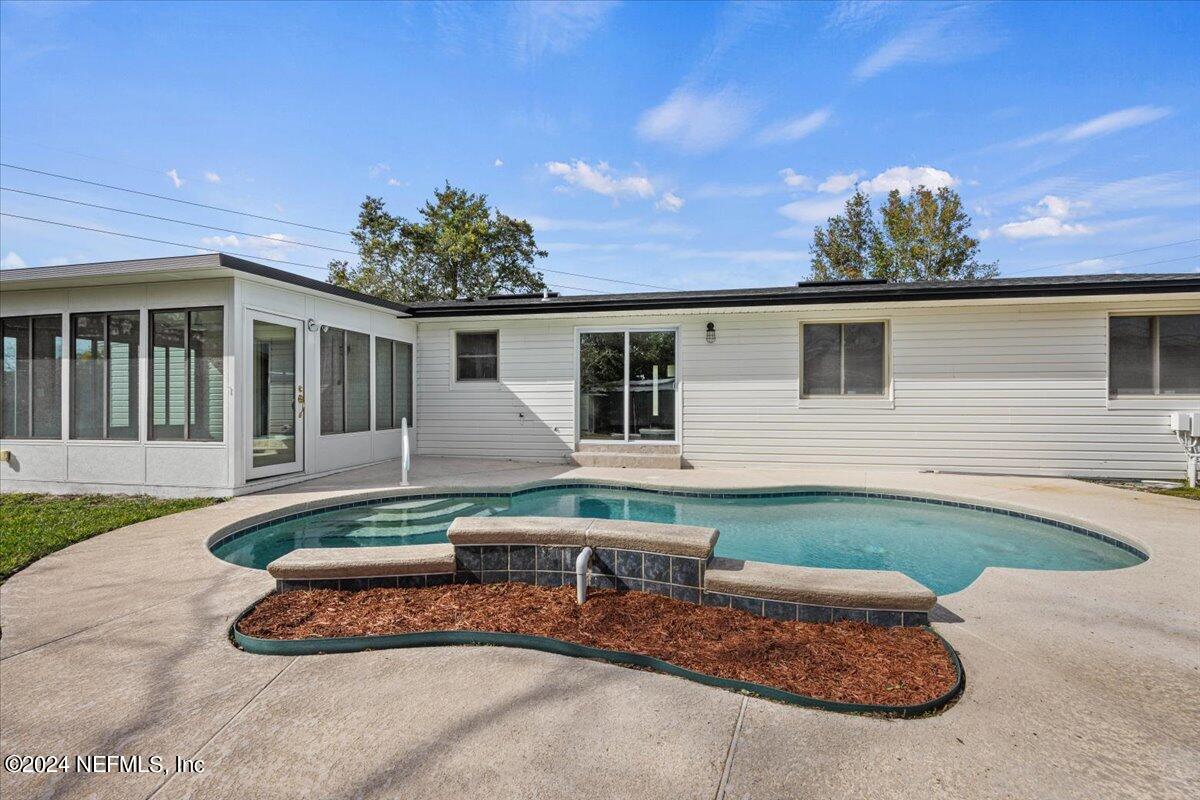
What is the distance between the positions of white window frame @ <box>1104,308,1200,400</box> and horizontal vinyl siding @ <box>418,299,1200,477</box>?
0.04 m

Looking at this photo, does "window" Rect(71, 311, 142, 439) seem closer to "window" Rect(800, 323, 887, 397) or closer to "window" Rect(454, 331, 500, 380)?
"window" Rect(454, 331, 500, 380)

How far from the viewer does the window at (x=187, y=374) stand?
21.3ft

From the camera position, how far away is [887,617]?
2721mm

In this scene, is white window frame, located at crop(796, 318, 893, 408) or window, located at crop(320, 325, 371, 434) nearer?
window, located at crop(320, 325, 371, 434)

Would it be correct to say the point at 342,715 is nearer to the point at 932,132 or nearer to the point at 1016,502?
the point at 1016,502

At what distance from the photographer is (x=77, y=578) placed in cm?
369

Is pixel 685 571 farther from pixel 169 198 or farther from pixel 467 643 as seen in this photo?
pixel 169 198

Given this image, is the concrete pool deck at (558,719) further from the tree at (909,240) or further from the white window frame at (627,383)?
the tree at (909,240)

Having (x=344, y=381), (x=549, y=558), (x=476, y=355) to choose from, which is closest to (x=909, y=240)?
(x=476, y=355)

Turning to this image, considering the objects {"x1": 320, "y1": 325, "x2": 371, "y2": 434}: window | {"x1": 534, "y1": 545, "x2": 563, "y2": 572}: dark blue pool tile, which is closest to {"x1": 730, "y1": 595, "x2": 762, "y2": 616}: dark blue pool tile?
{"x1": 534, "y1": 545, "x2": 563, "y2": 572}: dark blue pool tile

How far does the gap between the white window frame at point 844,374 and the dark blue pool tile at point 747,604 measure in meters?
6.41

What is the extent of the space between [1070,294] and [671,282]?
2063 centimetres

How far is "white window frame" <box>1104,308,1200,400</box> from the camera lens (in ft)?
25.1

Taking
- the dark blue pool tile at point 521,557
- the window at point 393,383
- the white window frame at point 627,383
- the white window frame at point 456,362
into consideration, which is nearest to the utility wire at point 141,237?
the window at point 393,383
